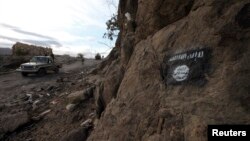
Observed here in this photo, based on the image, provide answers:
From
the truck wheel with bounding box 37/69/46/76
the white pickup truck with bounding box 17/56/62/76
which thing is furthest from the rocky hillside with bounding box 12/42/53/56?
the truck wheel with bounding box 37/69/46/76

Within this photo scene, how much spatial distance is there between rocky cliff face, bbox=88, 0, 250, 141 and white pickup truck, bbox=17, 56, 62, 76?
76.4 ft

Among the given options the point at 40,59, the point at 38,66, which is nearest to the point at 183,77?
the point at 38,66

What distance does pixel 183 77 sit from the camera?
17.6ft

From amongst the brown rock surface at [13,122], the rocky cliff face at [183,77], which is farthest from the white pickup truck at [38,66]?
the rocky cliff face at [183,77]

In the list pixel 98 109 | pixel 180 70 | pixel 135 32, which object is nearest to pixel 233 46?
pixel 180 70

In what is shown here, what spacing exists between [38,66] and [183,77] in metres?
25.7

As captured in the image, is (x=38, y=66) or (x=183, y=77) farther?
(x=38, y=66)

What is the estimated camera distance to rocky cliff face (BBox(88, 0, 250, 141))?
15.0 ft

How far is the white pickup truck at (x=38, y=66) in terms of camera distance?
29.7 metres

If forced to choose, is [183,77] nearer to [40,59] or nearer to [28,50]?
[40,59]

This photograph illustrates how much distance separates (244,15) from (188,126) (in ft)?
5.62

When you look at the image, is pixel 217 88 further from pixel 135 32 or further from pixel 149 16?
pixel 135 32

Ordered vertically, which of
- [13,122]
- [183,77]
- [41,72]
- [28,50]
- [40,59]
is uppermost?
[28,50]

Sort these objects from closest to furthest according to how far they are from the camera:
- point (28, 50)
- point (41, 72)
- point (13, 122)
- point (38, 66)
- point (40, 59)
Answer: point (13, 122)
point (38, 66)
point (41, 72)
point (40, 59)
point (28, 50)
